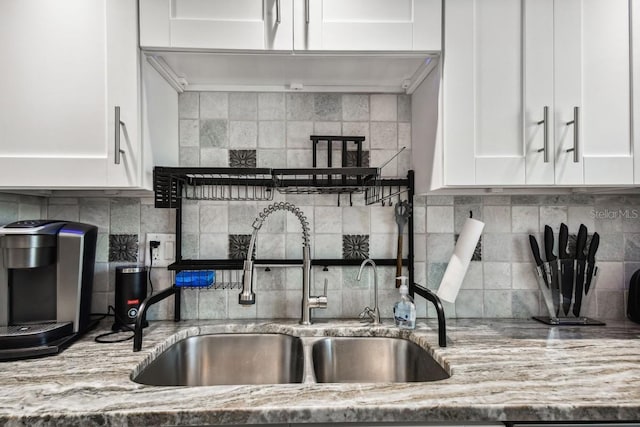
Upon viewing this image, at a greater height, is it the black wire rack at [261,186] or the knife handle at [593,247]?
the black wire rack at [261,186]

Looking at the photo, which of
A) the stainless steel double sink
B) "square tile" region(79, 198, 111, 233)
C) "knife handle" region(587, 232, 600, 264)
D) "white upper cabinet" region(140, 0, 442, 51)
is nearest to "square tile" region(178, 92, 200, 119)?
"white upper cabinet" region(140, 0, 442, 51)

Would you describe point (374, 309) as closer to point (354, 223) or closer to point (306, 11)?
point (354, 223)

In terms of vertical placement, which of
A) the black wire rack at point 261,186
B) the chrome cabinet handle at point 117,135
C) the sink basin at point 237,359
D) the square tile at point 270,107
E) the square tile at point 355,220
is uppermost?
the square tile at point 270,107

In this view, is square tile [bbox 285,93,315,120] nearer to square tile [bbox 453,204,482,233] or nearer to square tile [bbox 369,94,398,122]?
square tile [bbox 369,94,398,122]

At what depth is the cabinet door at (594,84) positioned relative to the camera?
1.24 m

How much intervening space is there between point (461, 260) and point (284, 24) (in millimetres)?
1100

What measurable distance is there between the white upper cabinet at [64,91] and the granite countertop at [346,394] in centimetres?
58

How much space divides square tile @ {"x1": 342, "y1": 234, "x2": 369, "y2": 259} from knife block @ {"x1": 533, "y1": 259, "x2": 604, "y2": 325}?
75 centimetres

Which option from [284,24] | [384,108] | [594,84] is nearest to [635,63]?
[594,84]

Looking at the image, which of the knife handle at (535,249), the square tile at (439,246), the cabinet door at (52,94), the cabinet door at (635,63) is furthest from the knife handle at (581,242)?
the cabinet door at (52,94)

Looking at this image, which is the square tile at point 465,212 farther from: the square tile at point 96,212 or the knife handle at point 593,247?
the square tile at point 96,212

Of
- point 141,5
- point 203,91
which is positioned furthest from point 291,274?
point 141,5

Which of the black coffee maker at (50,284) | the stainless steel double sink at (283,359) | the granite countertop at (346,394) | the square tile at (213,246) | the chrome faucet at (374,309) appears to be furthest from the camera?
the square tile at (213,246)

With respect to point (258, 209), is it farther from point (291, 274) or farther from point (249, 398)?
point (249, 398)
